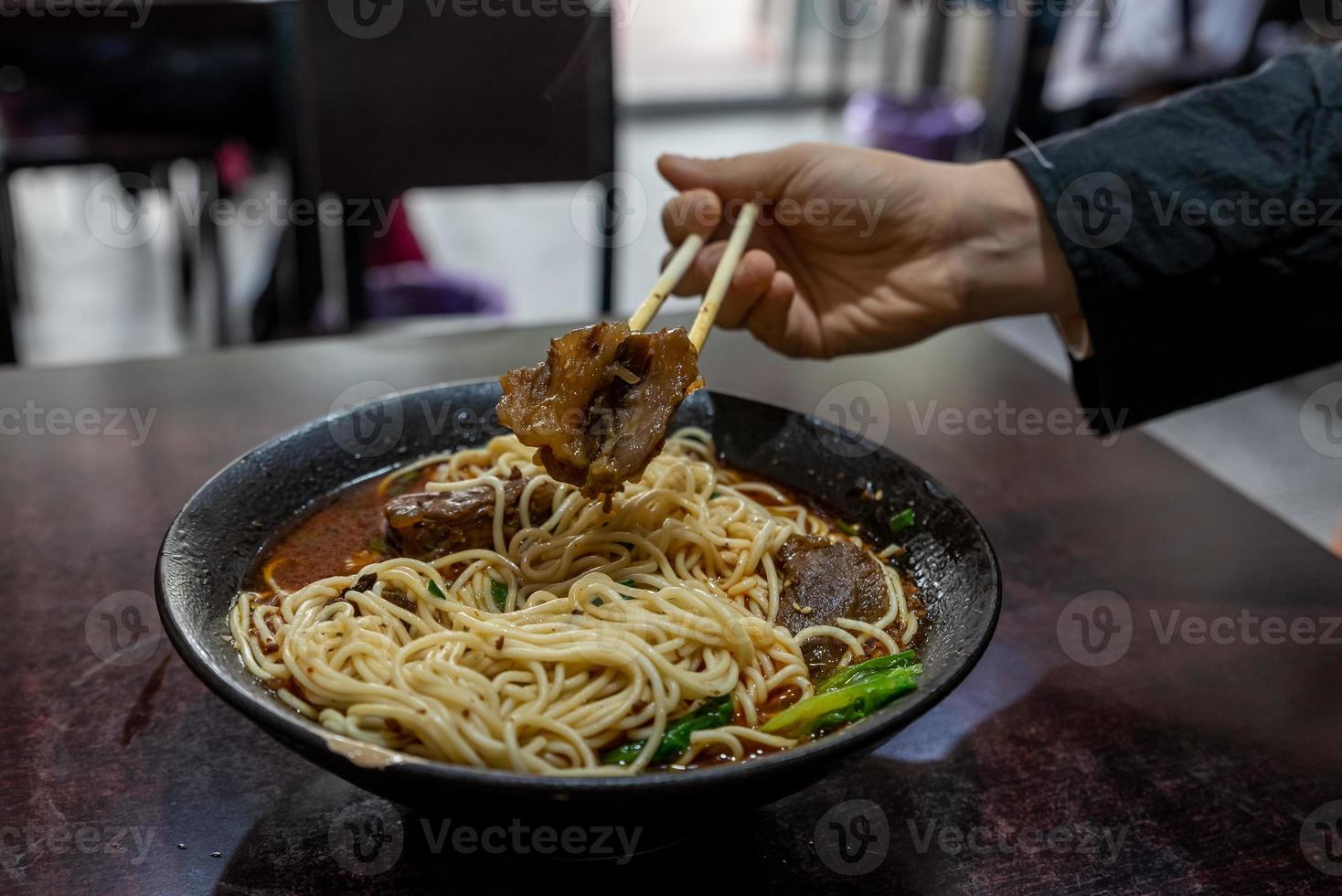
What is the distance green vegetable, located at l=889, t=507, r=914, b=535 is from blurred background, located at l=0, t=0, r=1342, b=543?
3.11ft

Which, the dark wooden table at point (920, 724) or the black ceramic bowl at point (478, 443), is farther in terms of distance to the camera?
the dark wooden table at point (920, 724)

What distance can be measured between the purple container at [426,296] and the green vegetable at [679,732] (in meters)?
3.46

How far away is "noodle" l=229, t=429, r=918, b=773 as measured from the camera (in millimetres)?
1278

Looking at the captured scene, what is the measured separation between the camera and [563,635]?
141 centimetres

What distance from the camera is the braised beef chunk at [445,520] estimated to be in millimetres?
1623

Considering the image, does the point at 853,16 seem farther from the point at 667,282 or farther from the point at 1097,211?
the point at 667,282

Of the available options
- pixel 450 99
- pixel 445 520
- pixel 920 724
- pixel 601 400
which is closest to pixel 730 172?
pixel 601 400

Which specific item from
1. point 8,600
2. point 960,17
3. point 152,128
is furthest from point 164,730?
point 960,17

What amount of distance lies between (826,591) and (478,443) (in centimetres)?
73

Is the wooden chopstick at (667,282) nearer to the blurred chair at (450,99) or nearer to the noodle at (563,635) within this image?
the noodle at (563,635)

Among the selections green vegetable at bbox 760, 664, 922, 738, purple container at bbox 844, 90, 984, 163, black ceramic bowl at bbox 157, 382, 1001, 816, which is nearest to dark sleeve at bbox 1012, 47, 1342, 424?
black ceramic bowl at bbox 157, 382, 1001, 816

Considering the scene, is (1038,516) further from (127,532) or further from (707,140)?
(707,140)

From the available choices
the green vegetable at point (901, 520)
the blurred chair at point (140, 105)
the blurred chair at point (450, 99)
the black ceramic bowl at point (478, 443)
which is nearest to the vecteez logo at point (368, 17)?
the blurred chair at point (450, 99)

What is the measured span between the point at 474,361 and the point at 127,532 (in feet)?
2.92
